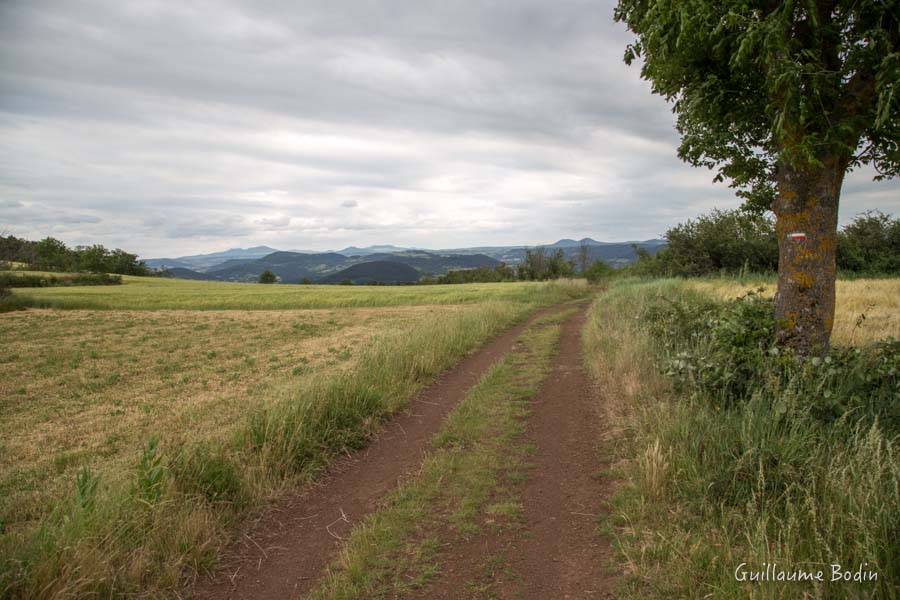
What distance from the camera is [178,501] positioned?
423 cm

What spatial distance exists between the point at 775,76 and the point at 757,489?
406cm

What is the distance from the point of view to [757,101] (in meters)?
5.80

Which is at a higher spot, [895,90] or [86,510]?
[895,90]

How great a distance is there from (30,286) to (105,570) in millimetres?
59772

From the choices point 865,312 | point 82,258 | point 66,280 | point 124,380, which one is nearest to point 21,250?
point 82,258

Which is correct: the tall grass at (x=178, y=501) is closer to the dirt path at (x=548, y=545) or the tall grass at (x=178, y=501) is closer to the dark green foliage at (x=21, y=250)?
the dirt path at (x=548, y=545)

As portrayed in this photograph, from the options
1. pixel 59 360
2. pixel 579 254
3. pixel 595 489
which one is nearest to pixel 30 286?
pixel 59 360

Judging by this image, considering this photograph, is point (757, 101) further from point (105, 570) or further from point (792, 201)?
point (105, 570)

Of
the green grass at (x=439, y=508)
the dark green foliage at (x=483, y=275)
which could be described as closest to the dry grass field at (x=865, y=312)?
the green grass at (x=439, y=508)

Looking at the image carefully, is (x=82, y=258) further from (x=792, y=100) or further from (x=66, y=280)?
(x=792, y=100)

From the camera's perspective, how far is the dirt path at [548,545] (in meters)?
3.34

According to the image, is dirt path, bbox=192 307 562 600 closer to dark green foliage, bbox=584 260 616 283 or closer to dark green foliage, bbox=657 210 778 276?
dark green foliage, bbox=657 210 778 276

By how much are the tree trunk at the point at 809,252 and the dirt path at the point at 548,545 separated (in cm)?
286

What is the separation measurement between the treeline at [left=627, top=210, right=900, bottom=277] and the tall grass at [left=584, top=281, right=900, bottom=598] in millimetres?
26813
